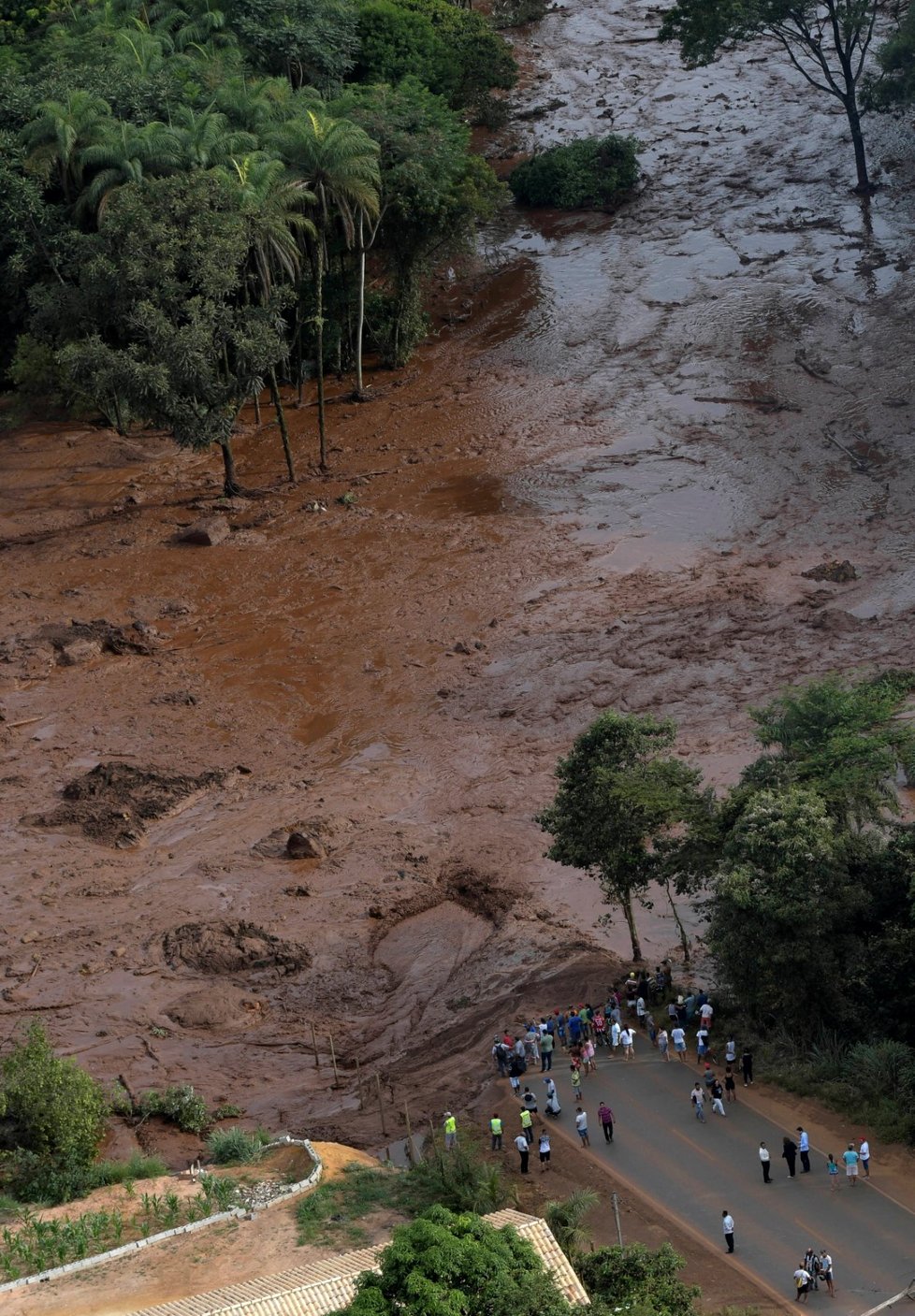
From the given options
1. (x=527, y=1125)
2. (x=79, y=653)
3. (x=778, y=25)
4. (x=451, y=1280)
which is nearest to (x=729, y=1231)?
(x=527, y=1125)

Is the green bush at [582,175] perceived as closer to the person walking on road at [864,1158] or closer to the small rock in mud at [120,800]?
the small rock in mud at [120,800]

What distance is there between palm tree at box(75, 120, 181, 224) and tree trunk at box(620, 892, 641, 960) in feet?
101

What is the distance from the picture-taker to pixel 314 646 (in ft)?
144

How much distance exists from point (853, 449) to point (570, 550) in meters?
10.3

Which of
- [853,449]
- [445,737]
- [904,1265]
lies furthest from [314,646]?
[904,1265]

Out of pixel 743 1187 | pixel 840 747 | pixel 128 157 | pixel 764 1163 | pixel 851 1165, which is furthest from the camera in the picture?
pixel 128 157

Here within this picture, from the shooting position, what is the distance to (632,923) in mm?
30625

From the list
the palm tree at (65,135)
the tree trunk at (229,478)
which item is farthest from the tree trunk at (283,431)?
the palm tree at (65,135)

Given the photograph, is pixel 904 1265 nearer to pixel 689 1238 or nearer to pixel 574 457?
pixel 689 1238

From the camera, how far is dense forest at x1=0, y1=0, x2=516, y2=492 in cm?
4619

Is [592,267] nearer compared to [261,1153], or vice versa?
[261,1153]

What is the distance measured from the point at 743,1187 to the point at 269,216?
33.6 metres

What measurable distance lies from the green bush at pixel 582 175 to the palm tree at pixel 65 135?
23.5m

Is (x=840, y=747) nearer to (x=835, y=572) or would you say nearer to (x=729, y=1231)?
(x=729, y=1231)
